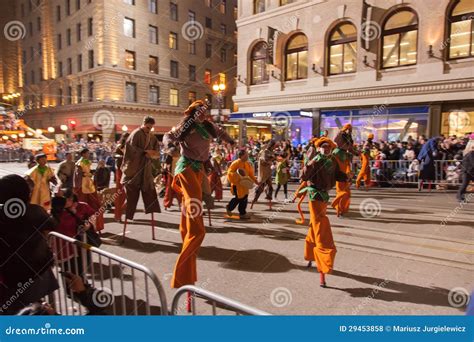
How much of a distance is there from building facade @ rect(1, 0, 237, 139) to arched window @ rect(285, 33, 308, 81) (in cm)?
1720

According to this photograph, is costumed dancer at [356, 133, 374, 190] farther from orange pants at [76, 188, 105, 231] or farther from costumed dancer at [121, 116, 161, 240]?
orange pants at [76, 188, 105, 231]

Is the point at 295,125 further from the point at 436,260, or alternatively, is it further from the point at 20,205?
the point at 20,205

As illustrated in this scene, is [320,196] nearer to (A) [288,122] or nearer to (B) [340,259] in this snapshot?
(B) [340,259]

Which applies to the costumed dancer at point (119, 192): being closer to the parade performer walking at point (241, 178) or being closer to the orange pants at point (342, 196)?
the parade performer walking at point (241, 178)

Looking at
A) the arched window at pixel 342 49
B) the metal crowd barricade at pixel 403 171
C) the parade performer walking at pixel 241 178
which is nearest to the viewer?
the parade performer walking at pixel 241 178

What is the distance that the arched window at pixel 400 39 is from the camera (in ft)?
58.7

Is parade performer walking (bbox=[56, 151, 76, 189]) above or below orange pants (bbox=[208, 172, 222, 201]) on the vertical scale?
above

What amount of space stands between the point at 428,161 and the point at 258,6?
1641 cm

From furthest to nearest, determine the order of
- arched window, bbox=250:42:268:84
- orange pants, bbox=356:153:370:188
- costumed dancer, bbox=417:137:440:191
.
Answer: arched window, bbox=250:42:268:84
orange pants, bbox=356:153:370:188
costumed dancer, bbox=417:137:440:191

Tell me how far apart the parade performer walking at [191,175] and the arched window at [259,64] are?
20157 millimetres

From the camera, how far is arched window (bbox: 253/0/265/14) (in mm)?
23330

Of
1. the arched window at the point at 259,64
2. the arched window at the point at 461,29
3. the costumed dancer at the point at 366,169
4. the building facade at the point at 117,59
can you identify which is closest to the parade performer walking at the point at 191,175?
the costumed dancer at the point at 366,169

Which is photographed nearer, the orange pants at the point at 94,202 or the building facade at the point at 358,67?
the orange pants at the point at 94,202

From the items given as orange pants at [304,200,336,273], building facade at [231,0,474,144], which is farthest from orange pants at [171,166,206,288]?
building facade at [231,0,474,144]
